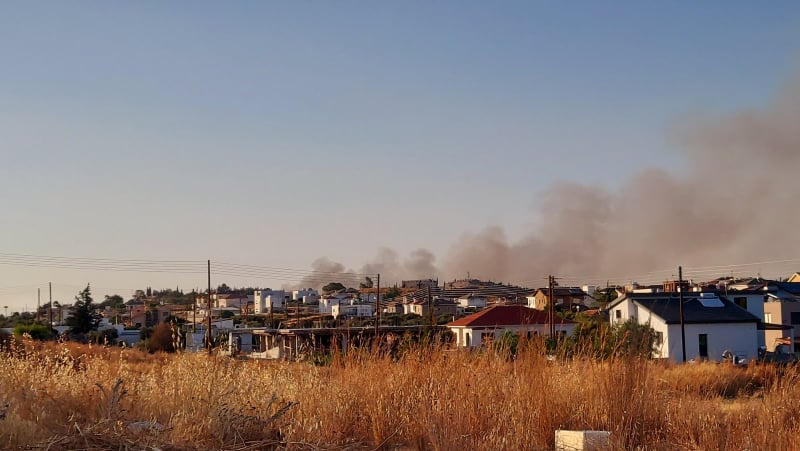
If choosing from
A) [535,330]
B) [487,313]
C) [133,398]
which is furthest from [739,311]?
[133,398]

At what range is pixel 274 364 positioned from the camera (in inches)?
444

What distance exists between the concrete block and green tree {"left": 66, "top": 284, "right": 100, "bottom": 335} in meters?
62.9

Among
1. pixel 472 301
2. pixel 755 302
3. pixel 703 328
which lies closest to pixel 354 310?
pixel 472 301

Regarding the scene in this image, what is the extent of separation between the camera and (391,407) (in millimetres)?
8664

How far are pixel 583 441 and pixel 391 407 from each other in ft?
7.00

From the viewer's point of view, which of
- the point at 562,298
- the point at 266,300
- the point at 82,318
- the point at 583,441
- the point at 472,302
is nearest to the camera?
the point at 583,441

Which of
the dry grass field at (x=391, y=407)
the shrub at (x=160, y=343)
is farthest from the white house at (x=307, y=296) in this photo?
the dry grass field at (x=391, y=407)

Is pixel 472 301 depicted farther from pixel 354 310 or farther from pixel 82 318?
pixel 82 318

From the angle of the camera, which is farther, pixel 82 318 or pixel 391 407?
pixel 82 318

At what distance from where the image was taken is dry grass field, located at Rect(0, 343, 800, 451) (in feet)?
24.1

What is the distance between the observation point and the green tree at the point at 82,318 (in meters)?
65.5

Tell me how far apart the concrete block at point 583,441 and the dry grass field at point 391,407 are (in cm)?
14

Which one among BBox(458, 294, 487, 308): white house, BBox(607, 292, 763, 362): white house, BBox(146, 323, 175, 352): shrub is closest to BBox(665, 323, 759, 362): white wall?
BBox(607, 292, 763, 362): white house

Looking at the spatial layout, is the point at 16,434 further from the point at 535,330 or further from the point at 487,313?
the point at 487,313
